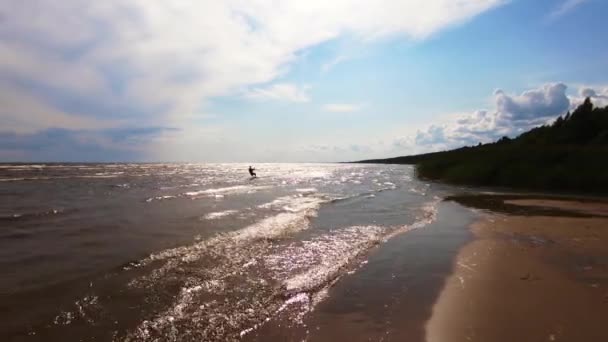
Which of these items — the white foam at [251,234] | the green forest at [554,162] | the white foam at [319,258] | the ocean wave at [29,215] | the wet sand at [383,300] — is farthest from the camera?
the green forest at [554,162]

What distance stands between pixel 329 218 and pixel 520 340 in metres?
12.3

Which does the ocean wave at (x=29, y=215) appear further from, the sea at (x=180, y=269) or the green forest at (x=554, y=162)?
the green forest at (x=554, y=162)

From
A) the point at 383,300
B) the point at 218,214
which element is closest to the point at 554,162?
the point at 218,214

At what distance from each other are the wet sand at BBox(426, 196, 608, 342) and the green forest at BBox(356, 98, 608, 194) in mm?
18570

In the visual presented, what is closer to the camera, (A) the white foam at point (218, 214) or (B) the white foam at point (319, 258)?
(B) the white foam at point (319, 258)

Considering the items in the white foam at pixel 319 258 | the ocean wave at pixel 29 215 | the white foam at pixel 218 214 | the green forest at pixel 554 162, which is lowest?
the white foam at pixel 319 258

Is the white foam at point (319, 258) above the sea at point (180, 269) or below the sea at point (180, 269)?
below

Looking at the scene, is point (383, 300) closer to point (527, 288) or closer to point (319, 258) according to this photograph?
point (527, 288)

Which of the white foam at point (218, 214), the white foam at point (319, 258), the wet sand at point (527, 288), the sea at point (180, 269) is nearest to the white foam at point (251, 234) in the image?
the sea at point (180, 269)

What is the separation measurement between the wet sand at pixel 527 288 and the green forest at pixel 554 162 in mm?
18570

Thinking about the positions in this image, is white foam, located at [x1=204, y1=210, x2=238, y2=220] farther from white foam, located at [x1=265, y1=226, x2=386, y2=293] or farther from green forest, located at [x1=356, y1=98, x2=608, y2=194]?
green forest, located at [x1=356, y1=98, x2=608, y2=194]

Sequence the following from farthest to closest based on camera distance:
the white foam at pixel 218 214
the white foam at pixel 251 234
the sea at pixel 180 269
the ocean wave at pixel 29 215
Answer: the white foam at pixel 218 214 < the ocean wave at pixel 29 215 < the white foam at pixel 251 234 < the sea at pixel 180 269

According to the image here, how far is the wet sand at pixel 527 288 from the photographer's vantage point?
528cm

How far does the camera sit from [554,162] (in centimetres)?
3186
